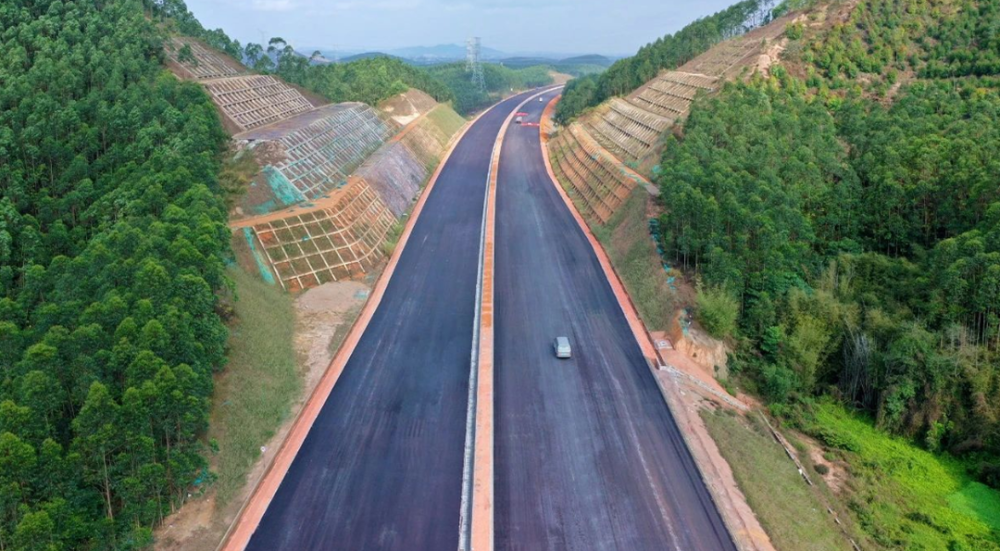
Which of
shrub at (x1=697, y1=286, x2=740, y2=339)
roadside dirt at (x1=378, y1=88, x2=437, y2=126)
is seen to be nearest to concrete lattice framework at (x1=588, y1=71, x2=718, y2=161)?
roadside dirt at (x1=378, y1=88, x2=437, y2=126)

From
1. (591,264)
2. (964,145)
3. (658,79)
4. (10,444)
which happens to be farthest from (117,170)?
(658,79)

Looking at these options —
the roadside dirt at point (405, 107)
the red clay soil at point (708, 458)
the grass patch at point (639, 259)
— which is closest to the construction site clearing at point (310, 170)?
the roadside dirt at point (405, 107)

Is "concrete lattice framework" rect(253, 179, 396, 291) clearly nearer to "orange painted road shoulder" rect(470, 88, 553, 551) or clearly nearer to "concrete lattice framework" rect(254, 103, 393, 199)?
"concrete lattice framework" rect(254, 103, 393, 199)

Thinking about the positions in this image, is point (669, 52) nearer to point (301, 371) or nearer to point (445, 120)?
point (445, 120)

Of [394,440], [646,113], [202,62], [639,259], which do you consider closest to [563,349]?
[394,440]

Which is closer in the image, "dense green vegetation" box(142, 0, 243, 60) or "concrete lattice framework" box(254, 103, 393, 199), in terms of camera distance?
"concrete lattice framework" box(254, 103, 393, 199)

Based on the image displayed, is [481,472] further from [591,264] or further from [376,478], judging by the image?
[591,264]
